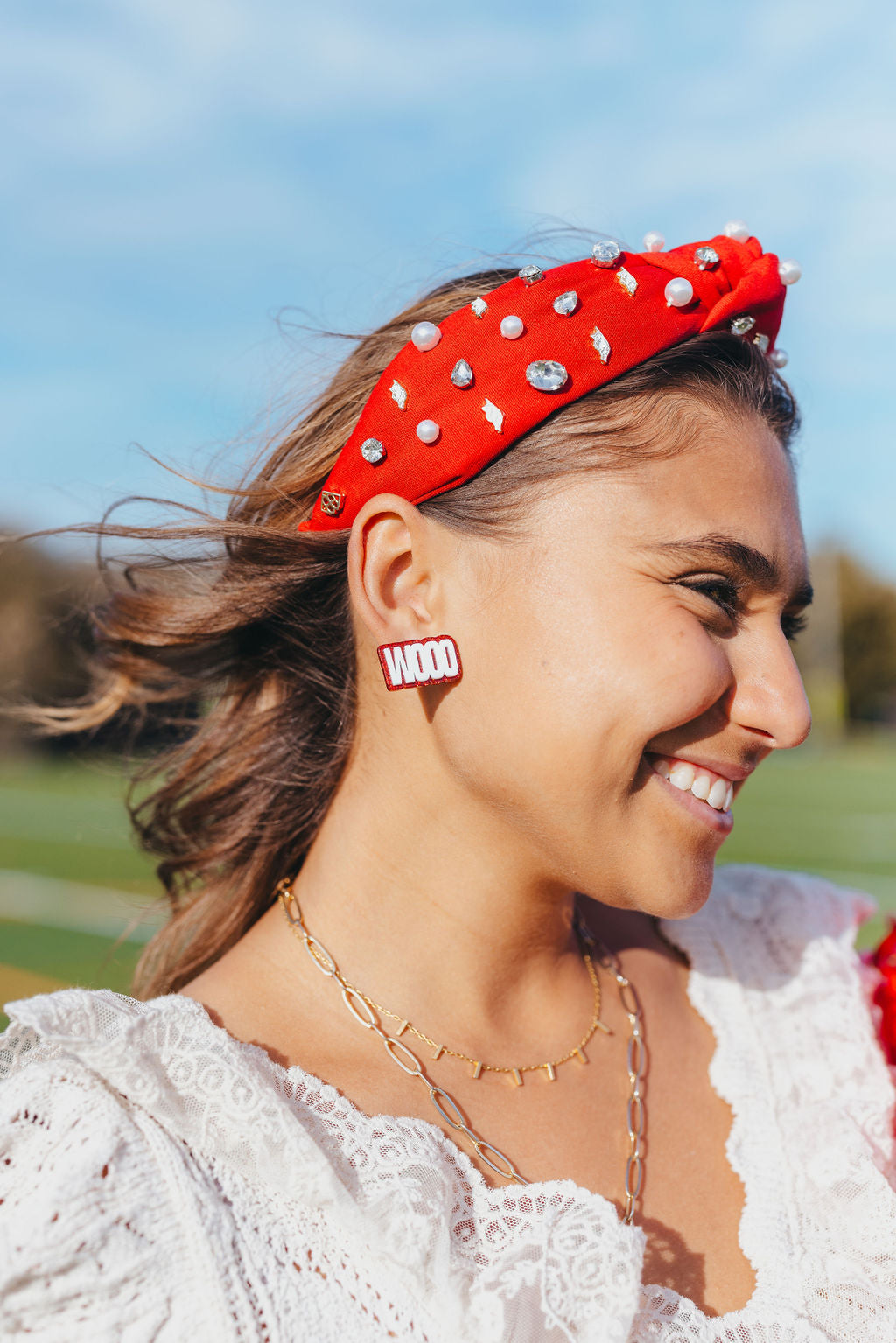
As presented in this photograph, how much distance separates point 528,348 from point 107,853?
1390 cm

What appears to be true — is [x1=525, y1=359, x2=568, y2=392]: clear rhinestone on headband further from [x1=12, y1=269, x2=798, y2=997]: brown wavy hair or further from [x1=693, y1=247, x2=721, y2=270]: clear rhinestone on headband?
[x1=693, y1=247, x2=721, y2=270]: clear rhinestone on headband

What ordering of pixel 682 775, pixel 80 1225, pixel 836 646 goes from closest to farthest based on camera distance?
pixel 80 1225
pixel 682 775
pixel 836 646

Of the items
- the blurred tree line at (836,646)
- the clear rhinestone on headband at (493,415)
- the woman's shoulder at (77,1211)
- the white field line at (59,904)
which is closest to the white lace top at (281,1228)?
the woman's shoulder at (77,1211)

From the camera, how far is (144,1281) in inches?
52.7

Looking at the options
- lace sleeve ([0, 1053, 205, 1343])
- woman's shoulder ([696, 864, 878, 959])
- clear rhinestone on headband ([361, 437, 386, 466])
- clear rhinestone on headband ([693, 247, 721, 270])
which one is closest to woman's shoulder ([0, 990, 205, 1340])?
lace sleeve ([0, 1053, 205, 1343])

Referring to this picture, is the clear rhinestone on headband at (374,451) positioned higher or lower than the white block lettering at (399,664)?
higher

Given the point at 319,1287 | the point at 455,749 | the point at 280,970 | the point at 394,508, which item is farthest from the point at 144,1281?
the point at 394,508

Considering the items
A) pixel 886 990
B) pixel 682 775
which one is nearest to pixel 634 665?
pixel 682 775

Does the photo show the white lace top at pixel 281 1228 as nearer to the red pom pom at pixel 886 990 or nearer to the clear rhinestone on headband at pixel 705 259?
the red pom pom at pixel 886 990

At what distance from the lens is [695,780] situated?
5.84ft

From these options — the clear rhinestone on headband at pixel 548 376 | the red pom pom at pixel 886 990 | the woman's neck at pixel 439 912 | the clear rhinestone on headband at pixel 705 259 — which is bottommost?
the red pom pom at pixel 886 990

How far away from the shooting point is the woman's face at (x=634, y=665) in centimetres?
168

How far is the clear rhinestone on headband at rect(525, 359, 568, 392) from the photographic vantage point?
1812mm

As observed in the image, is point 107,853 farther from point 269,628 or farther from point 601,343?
point 601,343
